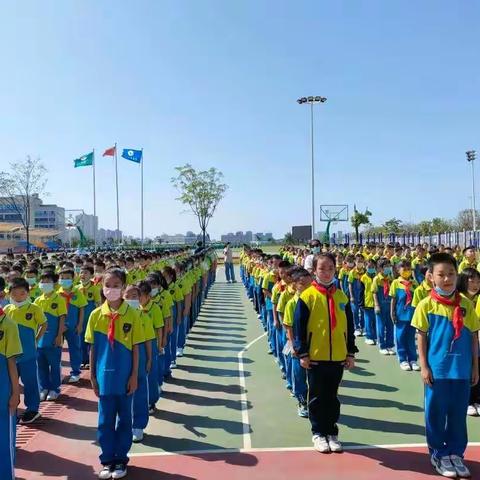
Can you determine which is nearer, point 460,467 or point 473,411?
point 460,467

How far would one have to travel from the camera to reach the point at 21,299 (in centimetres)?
527

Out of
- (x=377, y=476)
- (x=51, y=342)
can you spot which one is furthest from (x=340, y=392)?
(x=51, y=342)

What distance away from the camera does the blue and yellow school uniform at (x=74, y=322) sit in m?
7.05

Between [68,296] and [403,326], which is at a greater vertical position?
[68,296]

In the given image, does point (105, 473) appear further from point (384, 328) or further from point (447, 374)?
point (384, 328)

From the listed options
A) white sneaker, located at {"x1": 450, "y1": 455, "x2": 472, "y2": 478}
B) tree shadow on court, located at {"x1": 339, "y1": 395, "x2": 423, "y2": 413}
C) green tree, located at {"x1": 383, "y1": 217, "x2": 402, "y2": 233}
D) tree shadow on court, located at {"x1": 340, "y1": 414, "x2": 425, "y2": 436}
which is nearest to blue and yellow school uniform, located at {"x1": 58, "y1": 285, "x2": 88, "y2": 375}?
tree shadow on court, located at {"x1": 339, "y1": 395, "x2": 423, "y2": 413}

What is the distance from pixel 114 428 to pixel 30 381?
1.71 metres

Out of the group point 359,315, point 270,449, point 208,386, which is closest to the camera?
point 270,449

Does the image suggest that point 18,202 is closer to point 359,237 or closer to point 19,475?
point 359,237

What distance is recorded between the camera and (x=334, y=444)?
14.4ft

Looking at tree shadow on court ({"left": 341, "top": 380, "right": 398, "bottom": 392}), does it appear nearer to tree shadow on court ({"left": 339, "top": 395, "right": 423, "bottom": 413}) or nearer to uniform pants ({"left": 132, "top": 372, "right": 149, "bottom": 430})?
tree shadow on court ({"left": 339, "top": 395, "right": 423, "bottom": 413})

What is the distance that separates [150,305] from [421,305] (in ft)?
9.60

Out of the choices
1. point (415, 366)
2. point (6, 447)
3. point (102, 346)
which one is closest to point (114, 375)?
point (102, 346)

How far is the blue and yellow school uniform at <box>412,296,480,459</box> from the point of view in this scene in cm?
386
